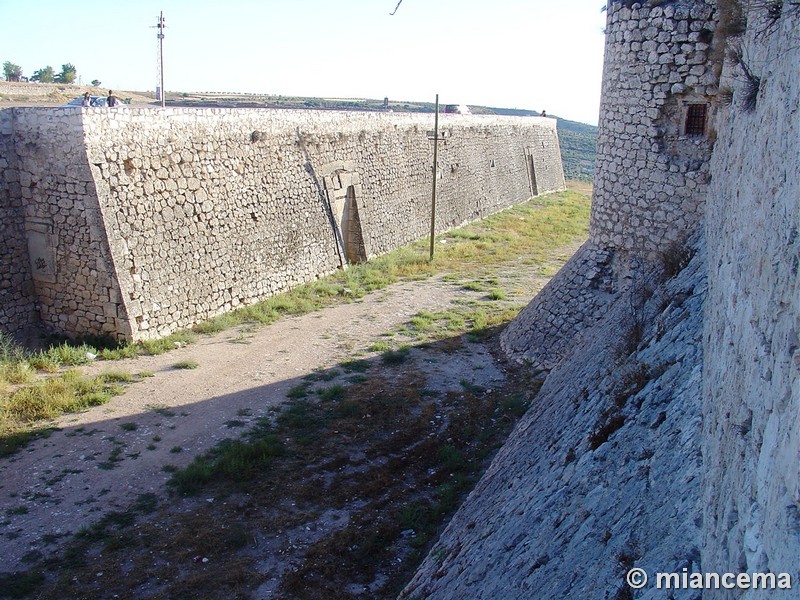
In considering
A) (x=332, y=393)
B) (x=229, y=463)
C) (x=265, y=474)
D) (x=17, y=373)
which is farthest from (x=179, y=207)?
(x=265, y=474)

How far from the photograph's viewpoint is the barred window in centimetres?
748

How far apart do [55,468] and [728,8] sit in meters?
7.82

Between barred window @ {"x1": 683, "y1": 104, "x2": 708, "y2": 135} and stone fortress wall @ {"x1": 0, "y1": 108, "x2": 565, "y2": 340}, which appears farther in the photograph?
stone fortress wall @ {"x1": 0, "y1": 108, "x2": 565, "y2": 340}

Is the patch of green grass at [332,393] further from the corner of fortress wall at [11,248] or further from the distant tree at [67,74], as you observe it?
the distant tree at [67,74]

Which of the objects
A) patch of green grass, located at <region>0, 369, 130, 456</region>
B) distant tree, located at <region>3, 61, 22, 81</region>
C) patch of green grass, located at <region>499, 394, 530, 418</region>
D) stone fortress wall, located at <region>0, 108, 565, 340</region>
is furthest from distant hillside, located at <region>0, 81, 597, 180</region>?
patch of green grass, located at <region>499, 394, 530, 418</region>

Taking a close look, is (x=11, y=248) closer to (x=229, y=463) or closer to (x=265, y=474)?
(x=229, y=463)

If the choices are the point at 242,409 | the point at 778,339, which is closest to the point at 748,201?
the point at 778,339

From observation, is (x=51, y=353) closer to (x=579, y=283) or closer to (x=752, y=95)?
(x=579, y=283)

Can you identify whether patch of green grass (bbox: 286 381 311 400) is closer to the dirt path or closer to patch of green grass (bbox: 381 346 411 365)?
the dirt path

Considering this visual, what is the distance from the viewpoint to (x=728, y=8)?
6.36 metres

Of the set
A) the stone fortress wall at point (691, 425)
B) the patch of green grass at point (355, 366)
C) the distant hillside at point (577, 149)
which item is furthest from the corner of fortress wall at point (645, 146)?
the distant hillside at point (577, 149)

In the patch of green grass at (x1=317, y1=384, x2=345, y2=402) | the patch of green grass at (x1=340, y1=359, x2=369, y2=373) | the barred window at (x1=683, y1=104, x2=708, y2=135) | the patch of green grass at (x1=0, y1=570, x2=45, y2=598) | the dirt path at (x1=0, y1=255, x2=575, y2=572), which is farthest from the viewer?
the patch of green grass at (x1=340, y1=359, x2=369, y2=373)

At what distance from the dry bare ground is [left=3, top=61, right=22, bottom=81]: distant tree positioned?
42.0 metres

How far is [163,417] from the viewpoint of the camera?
339 inches
